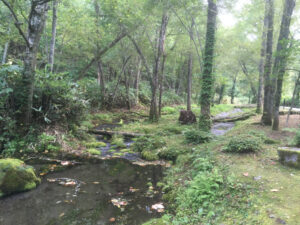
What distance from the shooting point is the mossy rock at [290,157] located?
4.36 m

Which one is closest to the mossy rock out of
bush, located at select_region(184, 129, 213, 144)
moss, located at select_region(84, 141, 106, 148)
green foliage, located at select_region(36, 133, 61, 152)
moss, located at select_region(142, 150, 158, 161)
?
bush, located at select_region(184, 129, 213, 144)

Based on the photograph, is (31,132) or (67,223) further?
(31,132)

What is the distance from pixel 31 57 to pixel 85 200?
520 cm

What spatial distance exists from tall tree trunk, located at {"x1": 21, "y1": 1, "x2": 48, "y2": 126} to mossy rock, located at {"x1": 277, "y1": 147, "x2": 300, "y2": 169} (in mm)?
7665

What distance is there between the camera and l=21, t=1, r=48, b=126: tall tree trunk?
6422 mm

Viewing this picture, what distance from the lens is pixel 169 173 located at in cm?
552

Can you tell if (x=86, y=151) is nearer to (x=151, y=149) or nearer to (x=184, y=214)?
(x=151, y=149)

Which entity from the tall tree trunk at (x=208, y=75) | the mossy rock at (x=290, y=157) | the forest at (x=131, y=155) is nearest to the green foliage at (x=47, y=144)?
the forest at (x=131, y=155)

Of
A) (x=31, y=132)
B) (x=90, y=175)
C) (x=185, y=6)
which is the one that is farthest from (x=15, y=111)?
(x=185, y=6)

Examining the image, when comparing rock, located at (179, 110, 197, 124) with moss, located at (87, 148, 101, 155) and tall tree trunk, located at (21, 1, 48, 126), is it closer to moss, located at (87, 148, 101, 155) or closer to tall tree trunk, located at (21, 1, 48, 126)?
moss, located at (87, 148, 101, 155)

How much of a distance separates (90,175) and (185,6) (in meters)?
9.56

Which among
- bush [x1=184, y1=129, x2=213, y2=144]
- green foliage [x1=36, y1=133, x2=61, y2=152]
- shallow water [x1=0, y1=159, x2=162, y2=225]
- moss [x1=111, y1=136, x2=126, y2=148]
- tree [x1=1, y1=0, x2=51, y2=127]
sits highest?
tree [x1=1, y1=0, x2=51, y2=127]

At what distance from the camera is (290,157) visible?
4492mm

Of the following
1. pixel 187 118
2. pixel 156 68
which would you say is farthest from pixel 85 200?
pixel 156 68
